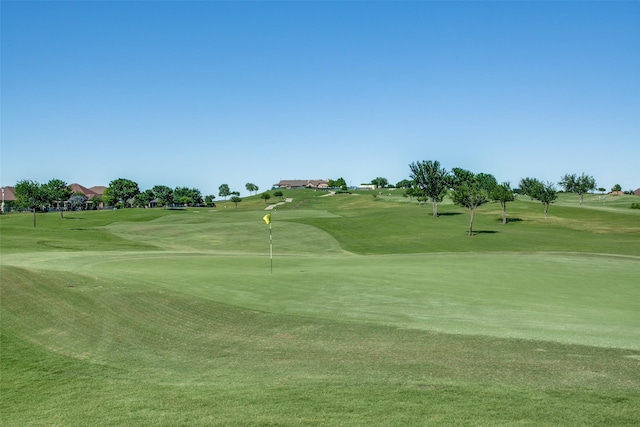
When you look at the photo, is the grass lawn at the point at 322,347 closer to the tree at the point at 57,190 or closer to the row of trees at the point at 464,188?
the row of trees at the point at 464,188

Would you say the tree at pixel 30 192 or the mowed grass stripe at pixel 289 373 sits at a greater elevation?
the tree at pixel 30 192

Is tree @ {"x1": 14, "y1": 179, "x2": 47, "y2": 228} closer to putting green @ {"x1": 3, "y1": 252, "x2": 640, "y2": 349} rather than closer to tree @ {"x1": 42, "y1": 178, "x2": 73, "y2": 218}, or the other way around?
tree @ {"x1": 42, "y1": 178, "x2": 73, "y2": 218}

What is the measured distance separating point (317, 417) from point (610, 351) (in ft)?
29.7

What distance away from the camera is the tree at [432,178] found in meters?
114

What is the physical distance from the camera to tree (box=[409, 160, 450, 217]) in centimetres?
11400

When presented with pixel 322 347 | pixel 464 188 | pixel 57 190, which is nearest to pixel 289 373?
pixel 322 347

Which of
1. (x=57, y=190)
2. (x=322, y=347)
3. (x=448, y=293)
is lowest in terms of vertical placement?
(x=448, y=293)

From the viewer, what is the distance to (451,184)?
367 feet

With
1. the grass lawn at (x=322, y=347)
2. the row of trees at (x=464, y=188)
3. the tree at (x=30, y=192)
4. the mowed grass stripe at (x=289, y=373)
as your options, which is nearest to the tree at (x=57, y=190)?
the tree at (x=30, y=192)

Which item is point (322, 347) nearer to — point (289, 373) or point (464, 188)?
point (289, 373)

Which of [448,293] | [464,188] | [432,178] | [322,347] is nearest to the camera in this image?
[322,347]

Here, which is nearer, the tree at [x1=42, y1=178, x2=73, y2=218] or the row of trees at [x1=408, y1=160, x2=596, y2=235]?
the row of trees at [x1=408, y1=160, x2=596, y2=235]

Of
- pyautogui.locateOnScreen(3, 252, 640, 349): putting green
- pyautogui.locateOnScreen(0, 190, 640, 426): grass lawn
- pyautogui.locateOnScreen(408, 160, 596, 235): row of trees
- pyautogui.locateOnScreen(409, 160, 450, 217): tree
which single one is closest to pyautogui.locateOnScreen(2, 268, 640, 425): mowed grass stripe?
pyautogui.locateOnScreen(0, 190, 640, 426): grass lawn

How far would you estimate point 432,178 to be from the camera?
375 ft
